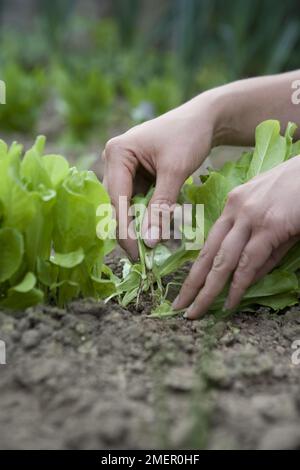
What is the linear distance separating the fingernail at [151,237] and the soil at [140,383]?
0.13 metres

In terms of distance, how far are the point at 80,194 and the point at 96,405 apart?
0.39 m

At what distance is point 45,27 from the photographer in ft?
17.5

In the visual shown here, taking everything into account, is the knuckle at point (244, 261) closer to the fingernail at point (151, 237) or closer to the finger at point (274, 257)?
the finger at point (274, 257)

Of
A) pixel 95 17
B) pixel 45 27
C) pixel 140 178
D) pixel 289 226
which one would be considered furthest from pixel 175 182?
pixel 95 17

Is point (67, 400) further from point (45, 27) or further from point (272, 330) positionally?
point (45, 27)

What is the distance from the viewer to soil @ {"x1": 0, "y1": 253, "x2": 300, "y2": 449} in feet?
2.64

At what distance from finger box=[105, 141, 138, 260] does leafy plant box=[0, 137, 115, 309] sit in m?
0.07

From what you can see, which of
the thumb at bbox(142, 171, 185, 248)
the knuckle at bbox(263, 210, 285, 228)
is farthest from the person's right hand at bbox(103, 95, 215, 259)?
the knuckle at bbox(263, 210, 285, 228)

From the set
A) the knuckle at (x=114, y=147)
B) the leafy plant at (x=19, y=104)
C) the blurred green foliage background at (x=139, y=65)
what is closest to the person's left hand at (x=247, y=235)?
the knuckle at (x=114, y=147)

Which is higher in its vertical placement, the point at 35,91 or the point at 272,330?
the point at 35,91

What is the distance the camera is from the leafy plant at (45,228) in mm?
1098

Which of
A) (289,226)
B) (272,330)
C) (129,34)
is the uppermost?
(129,34)
